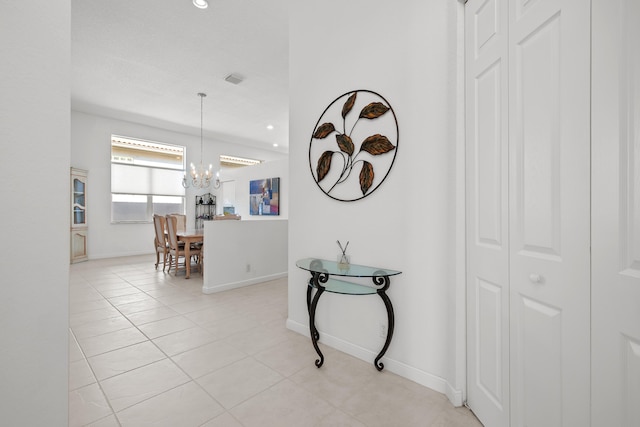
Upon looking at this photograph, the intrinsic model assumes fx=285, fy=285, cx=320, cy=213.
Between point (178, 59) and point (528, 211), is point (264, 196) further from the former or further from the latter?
point (528, 211)

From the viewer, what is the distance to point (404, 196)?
2033 mm

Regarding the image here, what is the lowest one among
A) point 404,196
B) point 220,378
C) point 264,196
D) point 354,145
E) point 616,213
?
point 220,378

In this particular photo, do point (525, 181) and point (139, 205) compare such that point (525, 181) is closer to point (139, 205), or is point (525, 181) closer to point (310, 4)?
point (310, 4)

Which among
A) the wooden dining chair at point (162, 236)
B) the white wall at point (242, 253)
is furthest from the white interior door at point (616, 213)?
the wooden dining chair at point (162, 236)

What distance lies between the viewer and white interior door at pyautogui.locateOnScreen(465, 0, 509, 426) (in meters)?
1.42

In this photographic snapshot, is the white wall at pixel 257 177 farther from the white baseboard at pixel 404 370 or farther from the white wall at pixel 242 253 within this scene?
the white baseboard at pixel 404 370

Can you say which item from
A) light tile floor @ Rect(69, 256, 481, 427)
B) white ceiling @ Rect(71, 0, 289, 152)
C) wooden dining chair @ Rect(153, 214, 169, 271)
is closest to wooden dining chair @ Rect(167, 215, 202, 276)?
wooden dining chair @ Rect(153, 214, 169, 271)

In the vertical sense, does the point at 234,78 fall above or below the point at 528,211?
above

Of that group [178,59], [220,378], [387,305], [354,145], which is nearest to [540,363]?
[387,305]

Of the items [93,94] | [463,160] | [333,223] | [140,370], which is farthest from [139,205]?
[463,160]

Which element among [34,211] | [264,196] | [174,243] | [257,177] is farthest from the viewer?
[257,177]

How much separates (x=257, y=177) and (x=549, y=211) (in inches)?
A: 266

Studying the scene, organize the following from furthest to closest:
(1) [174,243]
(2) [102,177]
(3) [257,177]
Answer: (3) [257,177] → (2) [102,177] → (1) [174,243]

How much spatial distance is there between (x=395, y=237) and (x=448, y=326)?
26.1 inches
